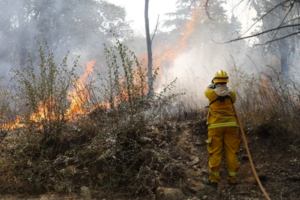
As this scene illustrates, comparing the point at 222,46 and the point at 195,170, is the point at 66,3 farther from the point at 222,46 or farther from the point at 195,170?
the point at 195,170

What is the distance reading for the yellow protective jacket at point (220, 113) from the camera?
4.06 metres

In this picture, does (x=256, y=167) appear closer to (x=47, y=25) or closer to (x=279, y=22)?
(x=279, y=22)

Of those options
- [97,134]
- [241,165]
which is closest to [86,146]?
[97,134]

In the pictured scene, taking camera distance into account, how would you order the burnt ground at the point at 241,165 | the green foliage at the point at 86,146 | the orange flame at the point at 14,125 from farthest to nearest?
1. the orange flame at the point at 14,125
2. the green foliage at the point at 86,146
3. the burnt ground at the point at 241,165

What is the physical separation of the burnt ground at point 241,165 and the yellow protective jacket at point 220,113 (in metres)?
0.93

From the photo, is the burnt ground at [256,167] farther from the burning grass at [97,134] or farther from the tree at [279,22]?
the tree at [279,22]

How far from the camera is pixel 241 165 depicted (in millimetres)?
4543

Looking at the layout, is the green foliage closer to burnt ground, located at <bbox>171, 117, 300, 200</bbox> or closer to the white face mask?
burnt ground, located at <bbox>171, 117, 300, 200</bbox>

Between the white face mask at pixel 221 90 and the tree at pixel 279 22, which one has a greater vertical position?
the tree at pixel 279 22

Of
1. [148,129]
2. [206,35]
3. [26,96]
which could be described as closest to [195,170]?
[148,129]

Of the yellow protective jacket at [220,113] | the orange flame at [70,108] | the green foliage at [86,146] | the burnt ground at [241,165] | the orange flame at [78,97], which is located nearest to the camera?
the burnt ground at [241,165]

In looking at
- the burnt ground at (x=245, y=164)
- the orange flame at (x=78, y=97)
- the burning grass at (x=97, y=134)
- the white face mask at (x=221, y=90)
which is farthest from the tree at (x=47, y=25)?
the white face mask at (x=221, y=90)

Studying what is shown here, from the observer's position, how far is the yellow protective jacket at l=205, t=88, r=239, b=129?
4060mm

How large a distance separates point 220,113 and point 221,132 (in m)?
0.32
